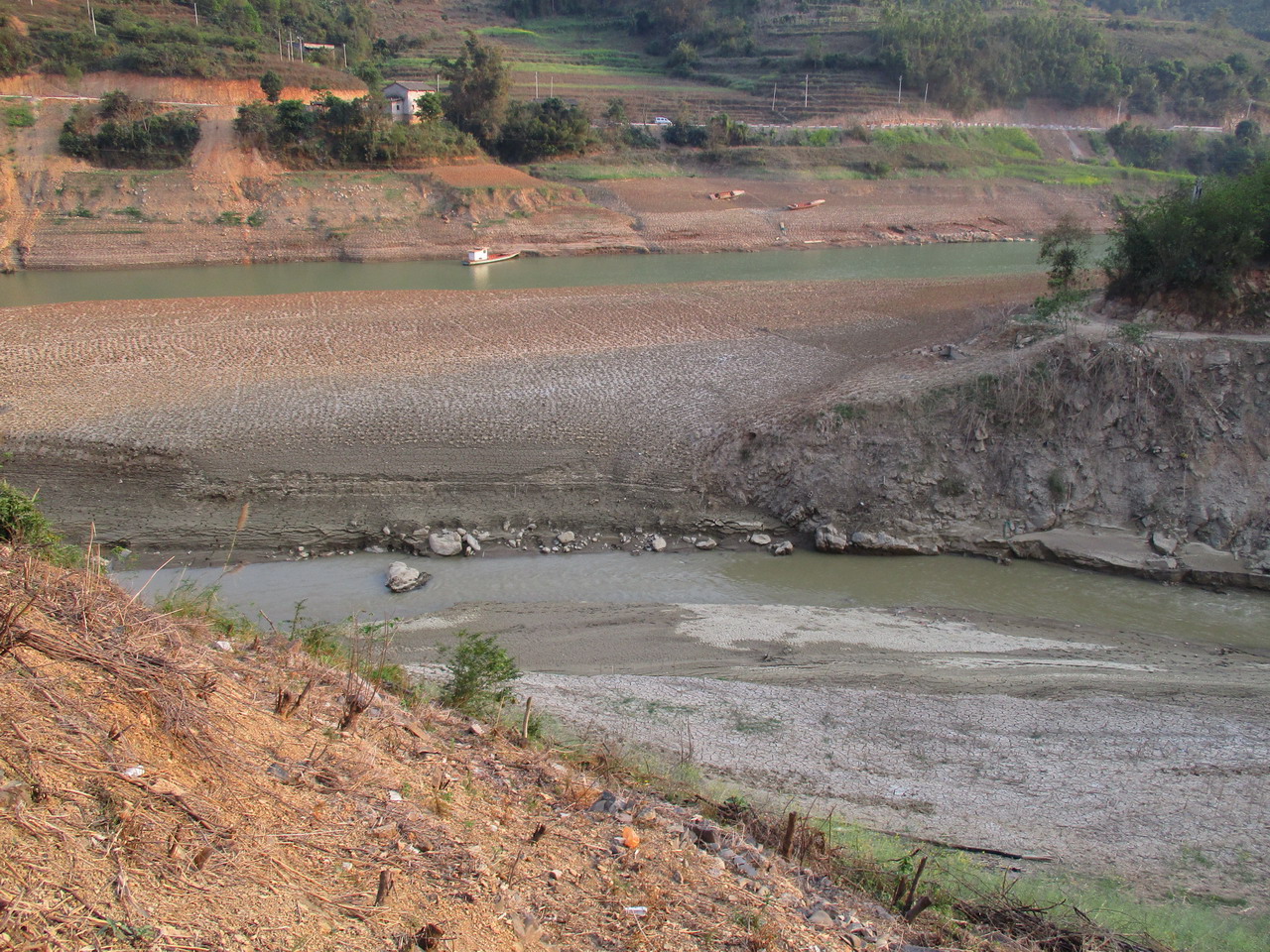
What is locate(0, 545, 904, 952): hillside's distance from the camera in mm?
4020

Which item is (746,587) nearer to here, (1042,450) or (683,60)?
(1042,450)

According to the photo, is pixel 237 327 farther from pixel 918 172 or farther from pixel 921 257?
pixel 918 172

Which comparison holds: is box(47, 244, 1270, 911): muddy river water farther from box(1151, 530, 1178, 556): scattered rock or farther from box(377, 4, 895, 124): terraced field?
box(377, 4, 895, 124): terraced field

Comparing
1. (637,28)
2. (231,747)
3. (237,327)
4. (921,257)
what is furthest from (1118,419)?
(637,28)

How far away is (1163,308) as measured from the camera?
18.2m

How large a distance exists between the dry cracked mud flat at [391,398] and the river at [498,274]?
4.95 m

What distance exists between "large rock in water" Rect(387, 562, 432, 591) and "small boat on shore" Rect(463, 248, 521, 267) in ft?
78.7

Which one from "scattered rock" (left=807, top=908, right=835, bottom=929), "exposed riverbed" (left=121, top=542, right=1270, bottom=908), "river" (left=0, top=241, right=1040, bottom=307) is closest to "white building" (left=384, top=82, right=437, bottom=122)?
"river" (left=0, top=241, right=1040, bottom=307)

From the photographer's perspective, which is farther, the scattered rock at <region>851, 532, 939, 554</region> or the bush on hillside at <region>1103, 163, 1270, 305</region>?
the bush on hillside at <region>1103, 163, 1270, 305</region>

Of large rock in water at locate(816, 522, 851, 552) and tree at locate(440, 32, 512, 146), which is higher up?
tree at locate(440, 32, 512, 146)

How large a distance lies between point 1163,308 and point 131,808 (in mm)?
19774

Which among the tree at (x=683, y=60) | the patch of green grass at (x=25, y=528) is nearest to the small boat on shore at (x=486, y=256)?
the patch of green grass at (x=25, y=528)

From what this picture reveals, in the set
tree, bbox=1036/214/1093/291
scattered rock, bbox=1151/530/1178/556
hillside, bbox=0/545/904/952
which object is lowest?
scattered rock, bbox=1151/530/1178/556

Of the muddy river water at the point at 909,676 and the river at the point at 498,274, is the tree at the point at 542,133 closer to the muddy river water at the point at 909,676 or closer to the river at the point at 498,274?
the river at the point at 498,274
